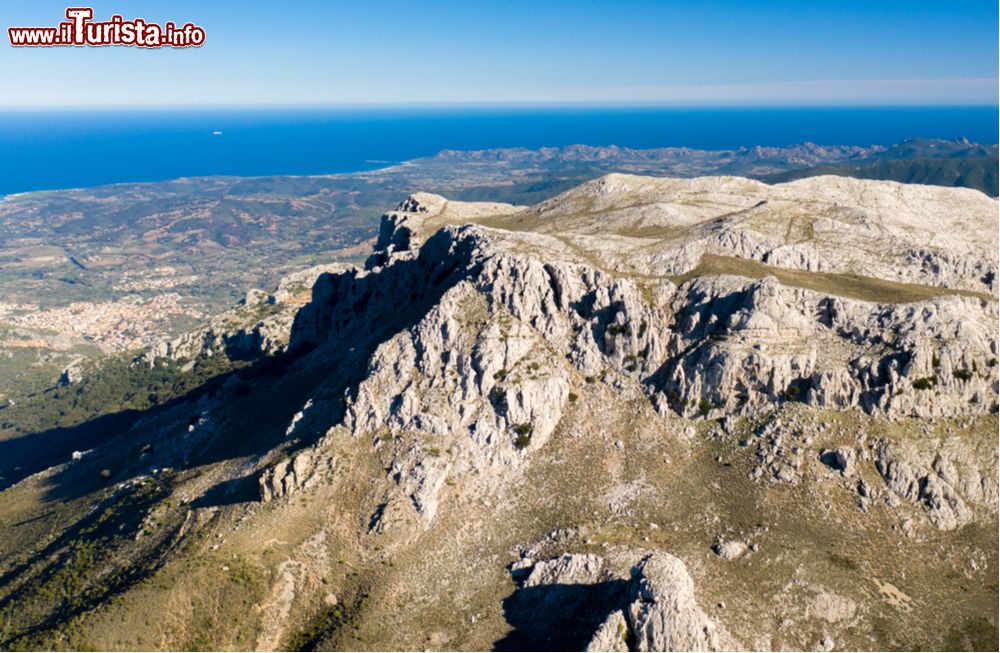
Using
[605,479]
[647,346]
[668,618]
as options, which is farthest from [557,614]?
[647,346]

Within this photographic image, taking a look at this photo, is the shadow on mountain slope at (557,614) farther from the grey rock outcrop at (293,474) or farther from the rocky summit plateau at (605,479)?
the grey rock outcrop at (293,474)

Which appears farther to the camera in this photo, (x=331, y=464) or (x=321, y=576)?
(x=331, y=464)

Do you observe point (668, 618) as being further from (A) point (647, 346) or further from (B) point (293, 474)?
(B) point (293, 474)

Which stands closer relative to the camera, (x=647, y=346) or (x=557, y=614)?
(x=557, y=614)

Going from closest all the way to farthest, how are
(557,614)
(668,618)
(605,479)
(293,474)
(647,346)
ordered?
(668,618) < (557,614) < (605,479) < (293,474) < (647,346)

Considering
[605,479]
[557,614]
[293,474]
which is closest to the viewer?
[557,614]

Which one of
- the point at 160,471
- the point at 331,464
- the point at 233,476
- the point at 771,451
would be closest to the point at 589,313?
the point at 771,451

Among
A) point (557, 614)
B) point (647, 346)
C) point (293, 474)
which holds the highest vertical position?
point (647, 346)

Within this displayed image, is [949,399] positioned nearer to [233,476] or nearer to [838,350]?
[838,350]

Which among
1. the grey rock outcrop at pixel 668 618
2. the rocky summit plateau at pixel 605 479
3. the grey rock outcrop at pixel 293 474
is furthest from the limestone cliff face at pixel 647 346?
the grey rock outcrop at pixel 668 618
